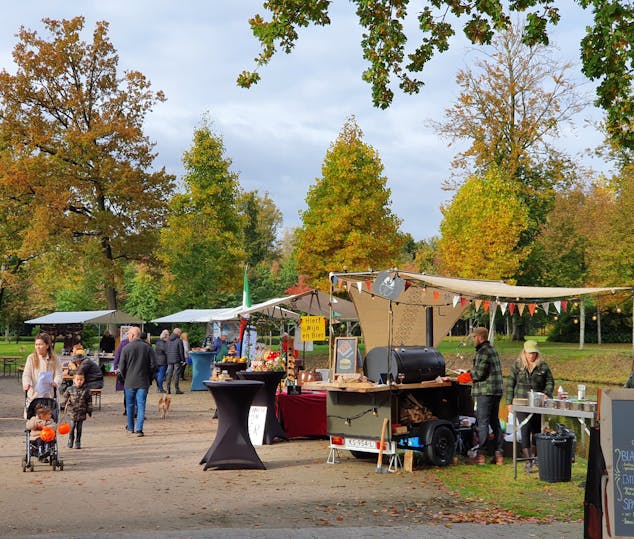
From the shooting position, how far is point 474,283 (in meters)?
15.6

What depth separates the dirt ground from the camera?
27.0ft

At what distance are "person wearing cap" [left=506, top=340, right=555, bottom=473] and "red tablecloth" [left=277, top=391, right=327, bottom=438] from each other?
3.91 metres

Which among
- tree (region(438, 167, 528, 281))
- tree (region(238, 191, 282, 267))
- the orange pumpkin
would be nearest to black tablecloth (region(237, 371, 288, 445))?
the orange pumpkin

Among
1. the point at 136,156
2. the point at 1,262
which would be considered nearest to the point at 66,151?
the point at 136,156

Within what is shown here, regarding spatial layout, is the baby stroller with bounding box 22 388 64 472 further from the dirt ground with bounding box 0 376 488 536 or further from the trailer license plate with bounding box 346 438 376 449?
the trailer license plate with bounding box 346 438 376 449

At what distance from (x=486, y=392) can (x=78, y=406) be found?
649cm

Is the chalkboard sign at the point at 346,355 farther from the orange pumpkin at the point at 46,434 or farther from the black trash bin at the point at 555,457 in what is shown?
the orange pumpkin at the point at 46,434

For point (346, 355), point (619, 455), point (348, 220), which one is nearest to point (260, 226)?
point (348, 220)

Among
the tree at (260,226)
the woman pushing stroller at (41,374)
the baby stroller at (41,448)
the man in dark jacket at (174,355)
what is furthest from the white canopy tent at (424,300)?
the tree at (260,226)

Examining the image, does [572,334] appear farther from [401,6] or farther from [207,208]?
[401,6]

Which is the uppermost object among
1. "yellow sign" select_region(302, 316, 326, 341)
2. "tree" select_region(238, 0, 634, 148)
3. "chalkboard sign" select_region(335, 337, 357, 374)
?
"tree" select_region(238, 0, 634, 148)

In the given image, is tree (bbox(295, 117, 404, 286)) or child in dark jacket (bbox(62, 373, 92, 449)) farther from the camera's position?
tree (bbox(295, 117, 404, 286))

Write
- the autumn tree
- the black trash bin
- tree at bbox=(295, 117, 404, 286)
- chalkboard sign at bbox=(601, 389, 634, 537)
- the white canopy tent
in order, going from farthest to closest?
1. tree at bbox=(295, 117, 404, 286)
2. the autumn tree
3. the white canopy tent
4. the black trash bin
5. chalkboard sign at bbox=(601, 389, 634, 537)

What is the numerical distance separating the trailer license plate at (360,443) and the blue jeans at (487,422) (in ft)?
5.74
